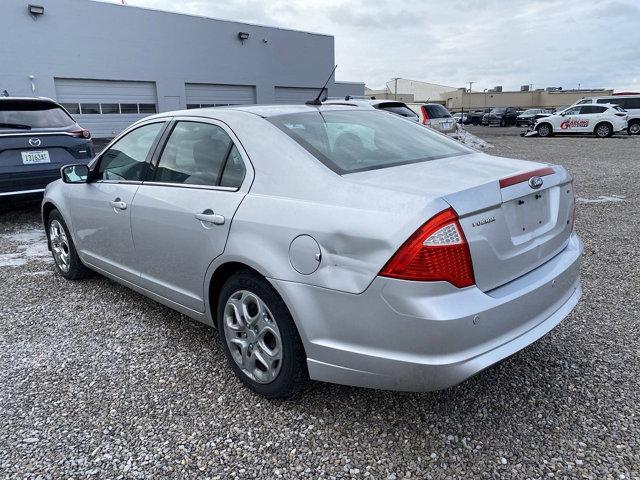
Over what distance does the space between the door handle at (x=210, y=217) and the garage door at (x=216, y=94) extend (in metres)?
23.3

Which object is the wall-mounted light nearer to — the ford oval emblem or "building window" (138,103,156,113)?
"building window" (138,103,156,113)

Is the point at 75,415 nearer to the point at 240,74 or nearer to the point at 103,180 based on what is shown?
the point at 103,180

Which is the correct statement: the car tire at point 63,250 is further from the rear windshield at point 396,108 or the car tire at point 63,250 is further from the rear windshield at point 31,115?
the rear windshield at point 396,108

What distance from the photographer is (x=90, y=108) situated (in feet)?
71.4

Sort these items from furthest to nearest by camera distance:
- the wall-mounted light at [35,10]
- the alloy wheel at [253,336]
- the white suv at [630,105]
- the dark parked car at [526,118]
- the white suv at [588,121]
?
1. the dark parked car at [526,118]
2. the white suv at [630,105]
3. the white suv at [588,121]
4. the wall-mounted light at [35,10]
5. the alloy wheel at [253,336]

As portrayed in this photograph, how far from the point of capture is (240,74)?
27.0 m

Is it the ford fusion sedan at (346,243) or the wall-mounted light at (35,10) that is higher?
the wall-mounted light at (35,10)

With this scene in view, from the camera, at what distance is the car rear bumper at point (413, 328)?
2.05 metres

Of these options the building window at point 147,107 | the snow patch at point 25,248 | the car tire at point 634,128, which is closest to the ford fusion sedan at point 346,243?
the snow patch at point 25,248

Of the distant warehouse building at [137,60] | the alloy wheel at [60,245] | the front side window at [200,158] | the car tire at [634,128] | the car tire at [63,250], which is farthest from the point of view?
the car tire at [634,128]

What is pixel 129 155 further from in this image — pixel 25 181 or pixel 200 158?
pixel 25 181

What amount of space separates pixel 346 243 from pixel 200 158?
1.33 meters

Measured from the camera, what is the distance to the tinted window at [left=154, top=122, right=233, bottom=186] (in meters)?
2.94

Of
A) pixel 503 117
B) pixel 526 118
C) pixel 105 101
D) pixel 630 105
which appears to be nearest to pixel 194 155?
pixel 105 101
